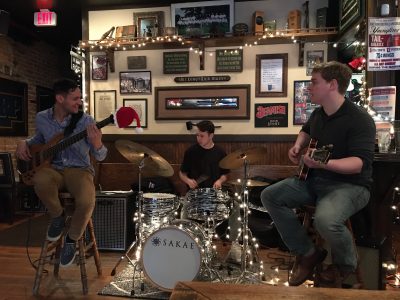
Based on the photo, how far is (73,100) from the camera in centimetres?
291

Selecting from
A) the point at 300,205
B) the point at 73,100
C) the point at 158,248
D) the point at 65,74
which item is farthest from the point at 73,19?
the point at 300,205

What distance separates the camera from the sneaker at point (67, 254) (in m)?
2.79

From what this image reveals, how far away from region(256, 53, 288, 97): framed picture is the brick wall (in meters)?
4.09

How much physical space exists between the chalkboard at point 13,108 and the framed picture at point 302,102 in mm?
4533

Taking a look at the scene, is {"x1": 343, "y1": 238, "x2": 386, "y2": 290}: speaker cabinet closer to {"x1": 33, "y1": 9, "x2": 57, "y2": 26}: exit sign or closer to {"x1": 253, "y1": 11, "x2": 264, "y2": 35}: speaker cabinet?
{"x1": 253, "y1": 11, "x2": 264, "y2": 35}: speaker cabinet

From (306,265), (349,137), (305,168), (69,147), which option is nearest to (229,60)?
(69,147)

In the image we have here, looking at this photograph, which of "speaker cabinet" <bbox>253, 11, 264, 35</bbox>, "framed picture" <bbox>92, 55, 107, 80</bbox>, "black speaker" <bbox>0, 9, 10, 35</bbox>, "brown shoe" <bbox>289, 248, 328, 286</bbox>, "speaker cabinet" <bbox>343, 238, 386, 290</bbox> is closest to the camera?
"brown shoe" <bbox>289, 248, 328, 286</bbox>

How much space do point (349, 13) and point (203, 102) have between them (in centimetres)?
207

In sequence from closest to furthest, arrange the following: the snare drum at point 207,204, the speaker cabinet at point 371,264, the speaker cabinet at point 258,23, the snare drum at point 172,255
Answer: the speaker cabinet at point 371,264 < the snare drum at point 172,255 < the snare drum at point 207,204 < the speaker cabinet at point 258,23

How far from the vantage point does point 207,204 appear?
9.57 feet

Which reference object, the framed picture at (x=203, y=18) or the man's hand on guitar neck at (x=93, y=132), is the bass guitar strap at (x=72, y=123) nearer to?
the man's hand on guitar neck at (x=93, y=132)

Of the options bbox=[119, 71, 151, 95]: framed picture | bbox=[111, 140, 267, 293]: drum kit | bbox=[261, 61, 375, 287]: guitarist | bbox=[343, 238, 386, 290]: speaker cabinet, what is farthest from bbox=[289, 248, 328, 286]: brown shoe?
bbox=[119, 71, 151, 95]: framed picture

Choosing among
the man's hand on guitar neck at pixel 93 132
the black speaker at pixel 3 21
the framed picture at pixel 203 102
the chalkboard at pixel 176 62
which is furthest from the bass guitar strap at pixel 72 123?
the black speaker at pixel 3 21

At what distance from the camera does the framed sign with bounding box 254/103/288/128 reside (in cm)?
475
